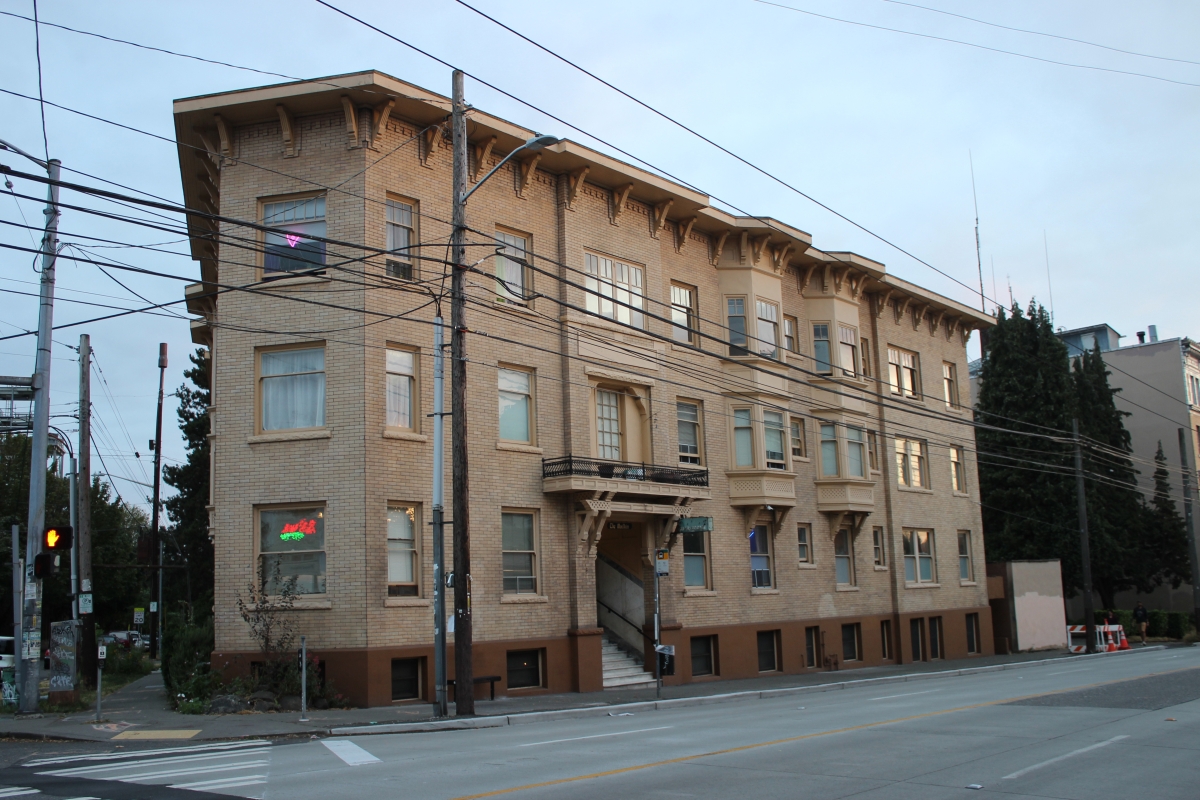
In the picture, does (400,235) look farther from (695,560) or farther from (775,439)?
(775,439)

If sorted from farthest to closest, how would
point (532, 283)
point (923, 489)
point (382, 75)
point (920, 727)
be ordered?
point (923, 489), point (532, 283), point (382, 75), point (920, 727)

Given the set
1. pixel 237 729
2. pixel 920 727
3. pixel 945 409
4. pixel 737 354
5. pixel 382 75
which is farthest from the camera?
pixel 945 409

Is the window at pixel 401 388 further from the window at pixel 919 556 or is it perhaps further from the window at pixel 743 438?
the window at pixel 919 556

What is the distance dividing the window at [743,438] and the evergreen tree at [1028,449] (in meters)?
25.6

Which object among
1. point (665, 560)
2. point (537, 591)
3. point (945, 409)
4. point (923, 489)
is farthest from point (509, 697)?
point (945, 409)

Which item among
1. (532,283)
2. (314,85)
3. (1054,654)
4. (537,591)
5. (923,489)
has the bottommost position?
(1054,654)

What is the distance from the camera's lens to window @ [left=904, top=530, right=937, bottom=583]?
122 ft

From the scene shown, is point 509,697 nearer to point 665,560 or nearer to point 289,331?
point 665,560

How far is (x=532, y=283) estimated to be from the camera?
82.7 feet

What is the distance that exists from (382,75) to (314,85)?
1.42m

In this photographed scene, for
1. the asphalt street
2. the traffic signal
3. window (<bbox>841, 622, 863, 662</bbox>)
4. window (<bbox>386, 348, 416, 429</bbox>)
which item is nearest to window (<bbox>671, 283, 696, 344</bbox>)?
window (<bbox>386, 348, 416, 429</bbox>)

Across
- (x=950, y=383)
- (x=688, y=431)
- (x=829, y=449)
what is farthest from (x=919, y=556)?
(x=688, y=431)

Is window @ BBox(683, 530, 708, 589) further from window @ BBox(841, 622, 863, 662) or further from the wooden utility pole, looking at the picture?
the wooden utility pole

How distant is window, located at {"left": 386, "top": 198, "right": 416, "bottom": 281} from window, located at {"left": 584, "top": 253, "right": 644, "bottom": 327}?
509cm
